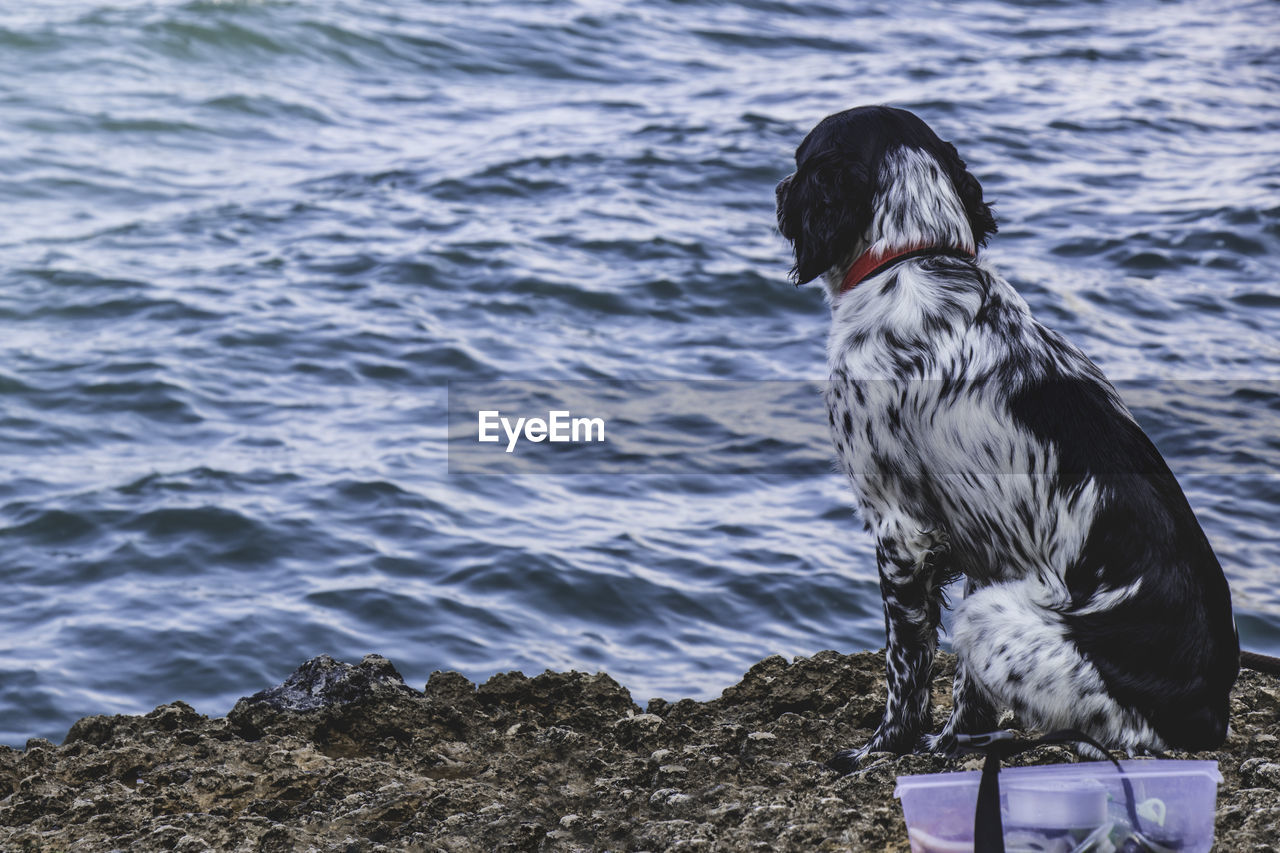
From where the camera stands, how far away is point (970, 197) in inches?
164

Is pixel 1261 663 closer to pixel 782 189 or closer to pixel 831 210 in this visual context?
pixel 831 210

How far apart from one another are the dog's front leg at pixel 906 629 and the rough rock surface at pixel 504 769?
15 centimetres

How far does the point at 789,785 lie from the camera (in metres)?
3.86

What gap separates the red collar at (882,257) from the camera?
13.1 ft

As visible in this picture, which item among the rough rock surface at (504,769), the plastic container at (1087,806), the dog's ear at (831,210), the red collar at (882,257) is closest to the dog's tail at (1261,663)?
the rough rock surface at (504,769)

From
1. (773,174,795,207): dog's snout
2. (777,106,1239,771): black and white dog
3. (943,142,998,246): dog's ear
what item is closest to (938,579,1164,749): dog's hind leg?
(777,106,1239,771): black and white dog

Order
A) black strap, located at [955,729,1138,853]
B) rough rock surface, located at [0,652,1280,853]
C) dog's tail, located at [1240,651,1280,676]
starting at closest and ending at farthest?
1. black strap, located at [955,729,1138,853]
2. rough rock surface, located at [0,652,1280,853]
3. dog's tail, located at [1240,651,1280,676]

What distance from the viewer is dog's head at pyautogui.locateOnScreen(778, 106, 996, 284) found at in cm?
401

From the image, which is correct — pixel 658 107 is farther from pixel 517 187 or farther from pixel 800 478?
pixel 800 478

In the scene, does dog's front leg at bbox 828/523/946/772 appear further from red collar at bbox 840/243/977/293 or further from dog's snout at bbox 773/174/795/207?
dog's snout at bbox 773/174/795/207

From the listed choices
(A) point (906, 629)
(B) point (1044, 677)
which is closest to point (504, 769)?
(A) point (906, 629)

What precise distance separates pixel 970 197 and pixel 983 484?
0.96 meters

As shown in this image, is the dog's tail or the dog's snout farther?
the dog's snout

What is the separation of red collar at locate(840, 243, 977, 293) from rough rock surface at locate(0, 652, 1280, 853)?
1323 millimetres
